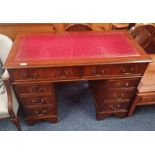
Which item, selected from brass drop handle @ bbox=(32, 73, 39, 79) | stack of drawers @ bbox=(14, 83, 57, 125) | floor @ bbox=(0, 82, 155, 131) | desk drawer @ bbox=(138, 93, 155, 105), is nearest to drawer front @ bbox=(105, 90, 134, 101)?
desk drawer @ bbox=(138, 93, 155, 105)

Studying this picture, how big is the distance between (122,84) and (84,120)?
1.82 ft

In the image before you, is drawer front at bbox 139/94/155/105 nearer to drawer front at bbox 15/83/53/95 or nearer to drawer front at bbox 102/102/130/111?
drawer front at bbox 102/102/130/111

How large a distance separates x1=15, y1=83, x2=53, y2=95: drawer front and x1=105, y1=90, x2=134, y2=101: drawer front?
1.57 ft

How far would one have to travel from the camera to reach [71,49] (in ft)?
3.75

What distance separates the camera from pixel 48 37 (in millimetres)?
1267

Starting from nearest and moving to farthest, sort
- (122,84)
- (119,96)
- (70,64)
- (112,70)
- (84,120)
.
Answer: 1. (70,64)
2. (112,70)
3. (122,84)
4. (119,96)
5. (84,120)

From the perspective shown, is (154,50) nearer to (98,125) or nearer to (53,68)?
(98,125)

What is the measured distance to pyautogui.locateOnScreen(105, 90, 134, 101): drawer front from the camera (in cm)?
134

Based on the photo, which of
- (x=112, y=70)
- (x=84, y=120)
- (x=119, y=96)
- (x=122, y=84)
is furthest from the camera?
(x=84, y=120)

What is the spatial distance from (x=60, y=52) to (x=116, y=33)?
55cm

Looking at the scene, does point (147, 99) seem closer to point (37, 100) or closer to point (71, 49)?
point (71, 49)

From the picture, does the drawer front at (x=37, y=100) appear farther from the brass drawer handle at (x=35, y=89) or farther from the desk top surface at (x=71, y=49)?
the desk top surface at (x=71, y=49)

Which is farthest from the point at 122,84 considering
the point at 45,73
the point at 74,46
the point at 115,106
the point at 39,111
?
the point at 39,111
